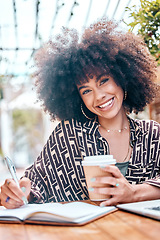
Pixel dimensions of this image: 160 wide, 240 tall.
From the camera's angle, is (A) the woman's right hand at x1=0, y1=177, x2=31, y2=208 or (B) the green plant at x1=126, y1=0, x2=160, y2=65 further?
(B) the green plant at x1=126, y1=0, x2=160, y2=65

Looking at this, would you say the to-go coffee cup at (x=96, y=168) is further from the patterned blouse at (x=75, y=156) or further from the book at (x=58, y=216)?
the patterned blouse at (x=75, y=156)

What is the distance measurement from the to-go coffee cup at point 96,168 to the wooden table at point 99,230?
0.16 metres

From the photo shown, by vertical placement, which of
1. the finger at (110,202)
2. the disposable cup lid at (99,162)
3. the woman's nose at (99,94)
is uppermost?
the woman's nose at (99,94)

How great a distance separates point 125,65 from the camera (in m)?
1.81

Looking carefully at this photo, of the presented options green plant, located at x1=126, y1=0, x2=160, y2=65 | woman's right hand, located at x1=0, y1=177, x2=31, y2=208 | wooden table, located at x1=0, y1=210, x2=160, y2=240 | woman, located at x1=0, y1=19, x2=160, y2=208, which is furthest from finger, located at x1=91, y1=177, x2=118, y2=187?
green plant, located at x1=126, y1=0, x2=160, y2=65

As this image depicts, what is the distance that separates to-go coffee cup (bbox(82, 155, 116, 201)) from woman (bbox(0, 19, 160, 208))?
0.50m

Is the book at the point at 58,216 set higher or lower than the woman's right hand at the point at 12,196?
lower

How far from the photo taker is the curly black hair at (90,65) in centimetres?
173

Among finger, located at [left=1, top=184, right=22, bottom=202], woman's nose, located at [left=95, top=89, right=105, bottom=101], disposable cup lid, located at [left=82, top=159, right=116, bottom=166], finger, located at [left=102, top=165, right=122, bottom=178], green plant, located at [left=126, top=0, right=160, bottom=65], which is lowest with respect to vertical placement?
finger, located at [left=1, top=184, right=22, bottom=202]

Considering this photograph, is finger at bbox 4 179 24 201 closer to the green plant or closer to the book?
the book

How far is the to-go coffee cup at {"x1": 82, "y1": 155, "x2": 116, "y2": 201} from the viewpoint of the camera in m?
1.07

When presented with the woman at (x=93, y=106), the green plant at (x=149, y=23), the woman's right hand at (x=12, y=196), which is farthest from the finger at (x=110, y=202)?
the green plant at (x=149, y=23)

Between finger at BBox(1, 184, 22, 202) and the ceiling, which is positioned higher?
the ceiling

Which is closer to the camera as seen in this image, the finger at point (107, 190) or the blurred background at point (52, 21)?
the finger at point (107, 190)
